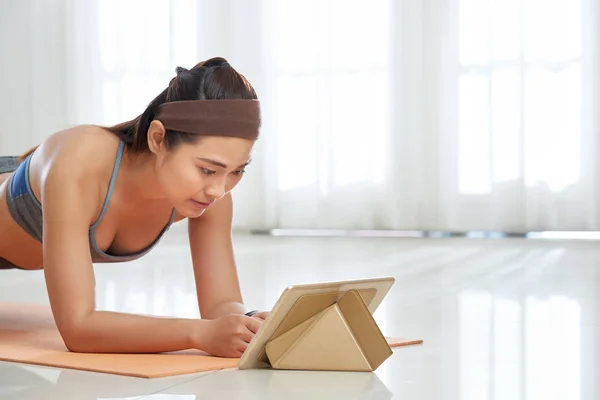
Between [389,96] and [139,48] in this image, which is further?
[139,48]

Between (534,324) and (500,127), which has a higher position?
(500,127)

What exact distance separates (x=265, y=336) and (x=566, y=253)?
3.23 metres

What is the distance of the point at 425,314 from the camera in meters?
2.51

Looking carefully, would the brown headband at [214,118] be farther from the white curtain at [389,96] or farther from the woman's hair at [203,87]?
the white curtain at [389,96]

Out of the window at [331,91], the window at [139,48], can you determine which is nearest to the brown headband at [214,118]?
the window at [331,91]

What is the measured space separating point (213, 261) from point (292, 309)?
Result: 1.74 ft

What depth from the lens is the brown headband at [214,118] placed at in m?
1.77

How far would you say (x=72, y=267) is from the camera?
178 cm

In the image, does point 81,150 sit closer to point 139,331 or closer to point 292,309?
point 139,331

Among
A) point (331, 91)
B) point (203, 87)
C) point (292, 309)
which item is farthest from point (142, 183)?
point (331, 91)

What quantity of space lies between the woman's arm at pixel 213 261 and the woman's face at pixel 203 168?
32 cm

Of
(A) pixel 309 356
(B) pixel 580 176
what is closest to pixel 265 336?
(A) pixel 309 356

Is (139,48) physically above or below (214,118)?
above

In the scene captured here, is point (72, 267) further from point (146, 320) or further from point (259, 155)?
point (259, 155)
